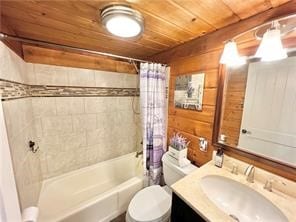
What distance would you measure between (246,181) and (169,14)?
1308 millimetres

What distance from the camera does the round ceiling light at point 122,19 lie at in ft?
2.87

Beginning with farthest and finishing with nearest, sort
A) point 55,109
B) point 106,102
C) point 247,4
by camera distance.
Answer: point 106,102
point 55,109
point 247,4

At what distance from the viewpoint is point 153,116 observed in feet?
5.61

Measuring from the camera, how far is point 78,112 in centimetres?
186

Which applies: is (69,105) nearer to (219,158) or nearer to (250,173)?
(219,158)

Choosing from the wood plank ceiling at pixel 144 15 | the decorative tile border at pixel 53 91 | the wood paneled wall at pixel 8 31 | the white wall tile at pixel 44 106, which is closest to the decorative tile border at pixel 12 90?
the decorative tile border at pixel 53 91

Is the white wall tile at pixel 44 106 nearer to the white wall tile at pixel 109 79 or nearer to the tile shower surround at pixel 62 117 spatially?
the tile shower surround at pixel 62 117

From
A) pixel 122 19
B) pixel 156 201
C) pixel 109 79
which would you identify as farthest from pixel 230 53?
pixel 109 79

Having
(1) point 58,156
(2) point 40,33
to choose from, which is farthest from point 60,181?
(2) point 40,33

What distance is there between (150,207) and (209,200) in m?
0.67

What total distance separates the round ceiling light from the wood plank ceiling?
4cm

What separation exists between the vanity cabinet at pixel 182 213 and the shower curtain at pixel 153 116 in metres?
0.76

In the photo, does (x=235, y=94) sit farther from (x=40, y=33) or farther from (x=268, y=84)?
(x=40, y=33)

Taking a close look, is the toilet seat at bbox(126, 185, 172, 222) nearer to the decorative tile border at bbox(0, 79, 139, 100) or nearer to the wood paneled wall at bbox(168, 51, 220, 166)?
the wood paneled wall at bbox(168, 51, 220, 166)
